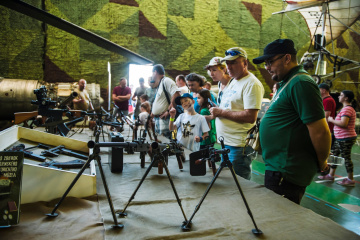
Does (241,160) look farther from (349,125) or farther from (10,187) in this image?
(349,125)

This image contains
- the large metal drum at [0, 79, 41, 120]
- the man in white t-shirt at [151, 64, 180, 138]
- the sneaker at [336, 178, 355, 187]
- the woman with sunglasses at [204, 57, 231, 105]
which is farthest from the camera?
the large metal drum at [0, 79, 41, 120]

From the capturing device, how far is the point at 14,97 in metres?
8.61

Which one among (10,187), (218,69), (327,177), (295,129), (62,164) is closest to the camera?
(10,187)

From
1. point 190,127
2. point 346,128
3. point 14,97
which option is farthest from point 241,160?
point 14,97

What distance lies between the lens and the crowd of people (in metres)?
1.67

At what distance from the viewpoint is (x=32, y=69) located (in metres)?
10.4

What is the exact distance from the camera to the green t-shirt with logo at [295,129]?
163 centimetres

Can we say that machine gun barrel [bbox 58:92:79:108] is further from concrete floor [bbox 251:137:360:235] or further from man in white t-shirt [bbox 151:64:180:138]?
concrete floor [bbox 251:137:360:235]

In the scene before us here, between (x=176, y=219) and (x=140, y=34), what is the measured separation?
11.2m

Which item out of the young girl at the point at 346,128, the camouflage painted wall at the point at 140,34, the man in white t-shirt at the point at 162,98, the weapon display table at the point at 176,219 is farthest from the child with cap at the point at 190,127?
the camouflage painted wall at the point at 140,34

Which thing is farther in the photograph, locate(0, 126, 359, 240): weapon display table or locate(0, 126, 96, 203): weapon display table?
locate(0, 126, 96, 203): weapon display table

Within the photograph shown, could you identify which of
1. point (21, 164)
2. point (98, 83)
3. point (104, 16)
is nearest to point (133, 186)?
point (21, 164)

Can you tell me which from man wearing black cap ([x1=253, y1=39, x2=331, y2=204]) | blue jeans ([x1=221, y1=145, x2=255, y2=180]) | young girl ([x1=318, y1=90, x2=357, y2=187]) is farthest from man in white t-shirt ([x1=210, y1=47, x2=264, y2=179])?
young girl ([x1=318, y1=90, x2=357, y2=187])

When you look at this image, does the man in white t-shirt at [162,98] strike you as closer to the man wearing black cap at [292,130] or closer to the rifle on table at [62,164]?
the rifle on table at [62,164]
